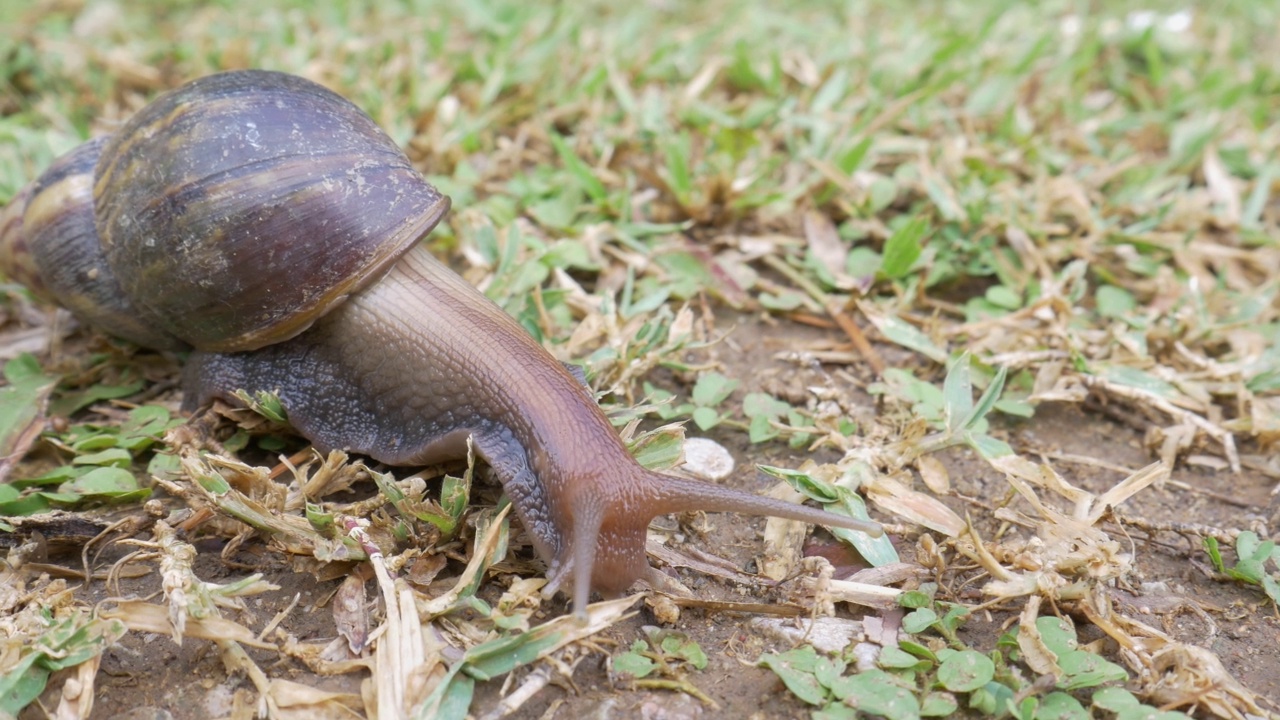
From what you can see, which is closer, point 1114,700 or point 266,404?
point 1114,700

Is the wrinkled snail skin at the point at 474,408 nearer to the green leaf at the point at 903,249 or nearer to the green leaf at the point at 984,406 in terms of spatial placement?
the green leaf at the point at 984,406

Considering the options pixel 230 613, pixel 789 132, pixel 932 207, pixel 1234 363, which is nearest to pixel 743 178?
pixel 789 132

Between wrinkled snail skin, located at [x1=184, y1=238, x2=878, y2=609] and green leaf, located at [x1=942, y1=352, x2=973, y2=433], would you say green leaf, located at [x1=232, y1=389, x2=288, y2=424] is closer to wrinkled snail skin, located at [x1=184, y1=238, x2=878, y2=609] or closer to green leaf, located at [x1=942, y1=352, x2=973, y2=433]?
wrinkled snail skin, located at [x1=184, y1=238, x2=878, y2=609]

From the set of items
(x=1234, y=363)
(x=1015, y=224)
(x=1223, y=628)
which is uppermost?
(x=1015, y=224)

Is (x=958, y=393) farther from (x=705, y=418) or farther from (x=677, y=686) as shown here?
(x=677, y=686)

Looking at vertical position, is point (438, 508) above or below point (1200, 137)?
below

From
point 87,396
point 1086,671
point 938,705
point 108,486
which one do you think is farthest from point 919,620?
point 87,396

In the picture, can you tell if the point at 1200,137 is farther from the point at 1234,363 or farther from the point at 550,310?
the point at 550,310
